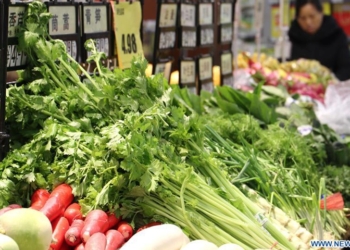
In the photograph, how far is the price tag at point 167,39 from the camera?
3.87 m

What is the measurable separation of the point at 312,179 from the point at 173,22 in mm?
1502

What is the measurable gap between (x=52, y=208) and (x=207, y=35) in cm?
268

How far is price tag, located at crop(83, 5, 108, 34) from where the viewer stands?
9.59 ft

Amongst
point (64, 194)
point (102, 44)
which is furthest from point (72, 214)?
point (102, 44)

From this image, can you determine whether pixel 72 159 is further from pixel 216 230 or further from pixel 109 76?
pixel 216 230

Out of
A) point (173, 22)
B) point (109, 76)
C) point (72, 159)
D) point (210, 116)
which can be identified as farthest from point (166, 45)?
point (72, 159)

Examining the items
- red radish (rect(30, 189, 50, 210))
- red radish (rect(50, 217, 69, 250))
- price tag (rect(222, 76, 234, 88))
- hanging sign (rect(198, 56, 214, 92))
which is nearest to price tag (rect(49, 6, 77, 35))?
red radish (rect(30, 189, 50, 210))

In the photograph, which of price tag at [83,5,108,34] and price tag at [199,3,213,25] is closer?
price tag at [83,5,108,34]

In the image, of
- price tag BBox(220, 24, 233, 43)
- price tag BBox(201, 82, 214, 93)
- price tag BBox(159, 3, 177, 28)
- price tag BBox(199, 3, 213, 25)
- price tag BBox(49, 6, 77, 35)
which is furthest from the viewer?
price tag BBox(220, 24, 233, 43)

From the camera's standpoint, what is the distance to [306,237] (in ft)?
7.84

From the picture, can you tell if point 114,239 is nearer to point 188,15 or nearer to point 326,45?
point 188,15

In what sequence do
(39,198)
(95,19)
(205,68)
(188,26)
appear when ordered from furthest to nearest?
(205,68)
(188,26)
(95,19)
(39,198)

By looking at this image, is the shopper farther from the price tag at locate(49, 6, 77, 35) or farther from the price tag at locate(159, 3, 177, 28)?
the price tag at locate(49, 6, 77, 35)

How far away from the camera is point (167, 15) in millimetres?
3898
